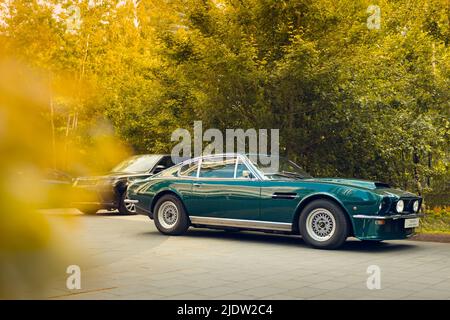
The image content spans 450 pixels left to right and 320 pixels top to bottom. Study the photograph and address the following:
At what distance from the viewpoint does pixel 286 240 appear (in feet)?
34.0

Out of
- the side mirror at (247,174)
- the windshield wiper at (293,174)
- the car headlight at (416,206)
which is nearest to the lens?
the car headlight at (416,206)

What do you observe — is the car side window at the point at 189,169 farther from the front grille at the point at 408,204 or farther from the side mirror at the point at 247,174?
the front grille at the point at 408,204

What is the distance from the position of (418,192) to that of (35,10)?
14222mm

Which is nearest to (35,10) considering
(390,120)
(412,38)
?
(390,120)

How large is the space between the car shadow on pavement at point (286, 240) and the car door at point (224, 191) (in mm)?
686

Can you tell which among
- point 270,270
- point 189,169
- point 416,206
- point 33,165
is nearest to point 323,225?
point 416,206

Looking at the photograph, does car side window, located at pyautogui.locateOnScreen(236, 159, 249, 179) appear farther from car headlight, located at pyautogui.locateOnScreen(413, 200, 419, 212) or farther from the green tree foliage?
the green tree foliage

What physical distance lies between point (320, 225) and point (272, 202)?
867mm

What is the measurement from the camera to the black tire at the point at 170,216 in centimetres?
1063

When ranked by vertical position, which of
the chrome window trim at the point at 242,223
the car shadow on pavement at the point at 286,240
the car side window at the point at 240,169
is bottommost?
the car shadow on pavement at the point at 286,240

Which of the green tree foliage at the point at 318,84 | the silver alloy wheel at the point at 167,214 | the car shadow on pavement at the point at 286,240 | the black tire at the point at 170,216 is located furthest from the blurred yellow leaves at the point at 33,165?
the green tree foliage at the point at 318,84

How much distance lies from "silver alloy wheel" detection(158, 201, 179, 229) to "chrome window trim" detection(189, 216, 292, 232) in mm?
396

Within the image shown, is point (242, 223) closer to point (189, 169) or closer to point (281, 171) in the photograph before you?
point (281, 171)

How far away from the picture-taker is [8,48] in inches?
59.2
